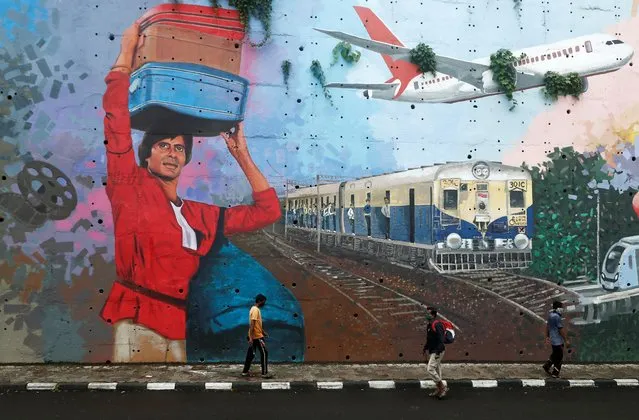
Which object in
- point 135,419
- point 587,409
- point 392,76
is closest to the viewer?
point 135,419

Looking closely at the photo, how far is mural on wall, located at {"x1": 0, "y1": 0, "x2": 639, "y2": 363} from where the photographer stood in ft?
31.1

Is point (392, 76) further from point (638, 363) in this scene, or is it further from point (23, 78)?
point (638, 363)

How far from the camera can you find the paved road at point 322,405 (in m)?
7.20

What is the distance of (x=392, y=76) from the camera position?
1015 cm

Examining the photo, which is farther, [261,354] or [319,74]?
[319,74]

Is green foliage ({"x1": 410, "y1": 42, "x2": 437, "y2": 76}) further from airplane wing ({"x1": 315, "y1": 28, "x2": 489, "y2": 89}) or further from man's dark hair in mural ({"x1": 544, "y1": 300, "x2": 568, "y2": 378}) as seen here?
man's dark hair in mural ({"x1": 544, "y1": 300, "x2": 568, "y2": 378})

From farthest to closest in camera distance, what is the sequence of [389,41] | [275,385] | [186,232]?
[389,41]
[186,232]
[275,385]

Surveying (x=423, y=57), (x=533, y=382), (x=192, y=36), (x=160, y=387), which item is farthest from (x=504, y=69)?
(x=160, y=387)

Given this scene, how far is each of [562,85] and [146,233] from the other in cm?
743

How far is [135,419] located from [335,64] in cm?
620

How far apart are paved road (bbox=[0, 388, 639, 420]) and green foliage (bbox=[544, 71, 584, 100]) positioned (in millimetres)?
5013

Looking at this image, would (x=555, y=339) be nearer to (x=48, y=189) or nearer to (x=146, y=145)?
(x=146, y=145)

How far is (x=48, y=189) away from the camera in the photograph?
31.0 feet

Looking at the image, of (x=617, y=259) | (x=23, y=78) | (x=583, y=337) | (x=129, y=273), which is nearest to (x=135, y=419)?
(x=129, y=273)
